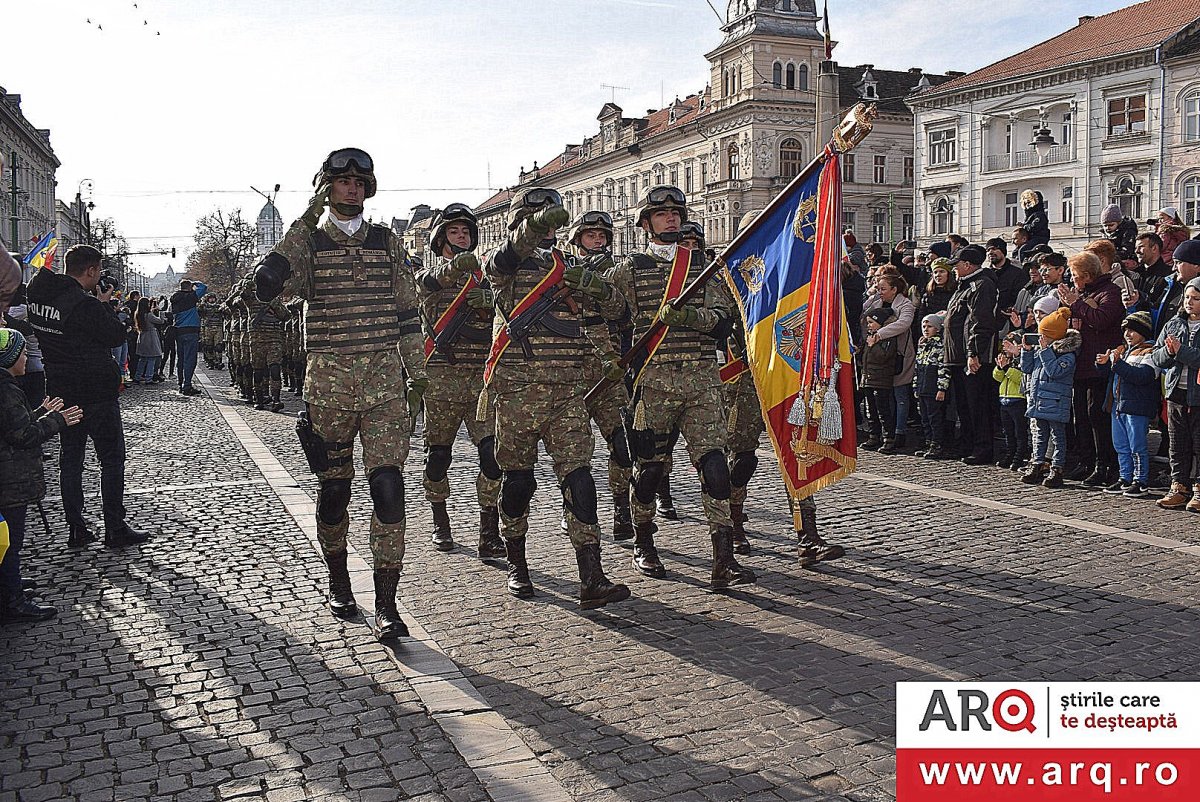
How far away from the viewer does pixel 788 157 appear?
70.8 m

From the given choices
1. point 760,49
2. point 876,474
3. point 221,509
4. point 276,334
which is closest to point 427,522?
point 221,509

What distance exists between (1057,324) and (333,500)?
7294mm

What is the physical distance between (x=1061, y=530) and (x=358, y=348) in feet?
17.4

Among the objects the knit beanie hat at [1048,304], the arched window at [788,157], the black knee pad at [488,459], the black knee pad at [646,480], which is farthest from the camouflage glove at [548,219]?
the arched window at [788,157]

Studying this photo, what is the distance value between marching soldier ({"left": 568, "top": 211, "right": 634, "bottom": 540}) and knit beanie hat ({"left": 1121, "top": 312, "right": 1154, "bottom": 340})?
4772 mm

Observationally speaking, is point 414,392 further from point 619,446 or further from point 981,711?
point 981,711

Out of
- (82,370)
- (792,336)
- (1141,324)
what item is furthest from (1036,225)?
(82,370)

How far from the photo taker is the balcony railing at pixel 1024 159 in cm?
5088

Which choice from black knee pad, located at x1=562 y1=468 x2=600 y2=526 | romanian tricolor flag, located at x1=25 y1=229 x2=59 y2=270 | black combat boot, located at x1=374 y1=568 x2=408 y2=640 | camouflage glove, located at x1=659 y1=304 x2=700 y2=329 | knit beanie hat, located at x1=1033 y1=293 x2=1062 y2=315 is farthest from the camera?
romanian tricolor flag, located at x1=25 y1=229 x2=59 y2=270

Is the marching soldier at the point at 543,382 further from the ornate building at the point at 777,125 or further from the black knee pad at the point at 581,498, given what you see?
the ornate building at the point at 777,125

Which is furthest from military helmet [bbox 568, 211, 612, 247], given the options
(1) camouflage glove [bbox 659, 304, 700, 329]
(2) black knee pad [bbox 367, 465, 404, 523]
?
(2) black knee pad [bbox 367, 465, 404, 523]

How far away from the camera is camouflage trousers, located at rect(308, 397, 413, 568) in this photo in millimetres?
5946

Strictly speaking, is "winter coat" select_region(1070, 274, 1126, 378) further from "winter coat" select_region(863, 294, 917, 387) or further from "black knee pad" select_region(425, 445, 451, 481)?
"black knee pad" select_region(425, 445, 451, 481)

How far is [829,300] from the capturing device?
22.6 feet
